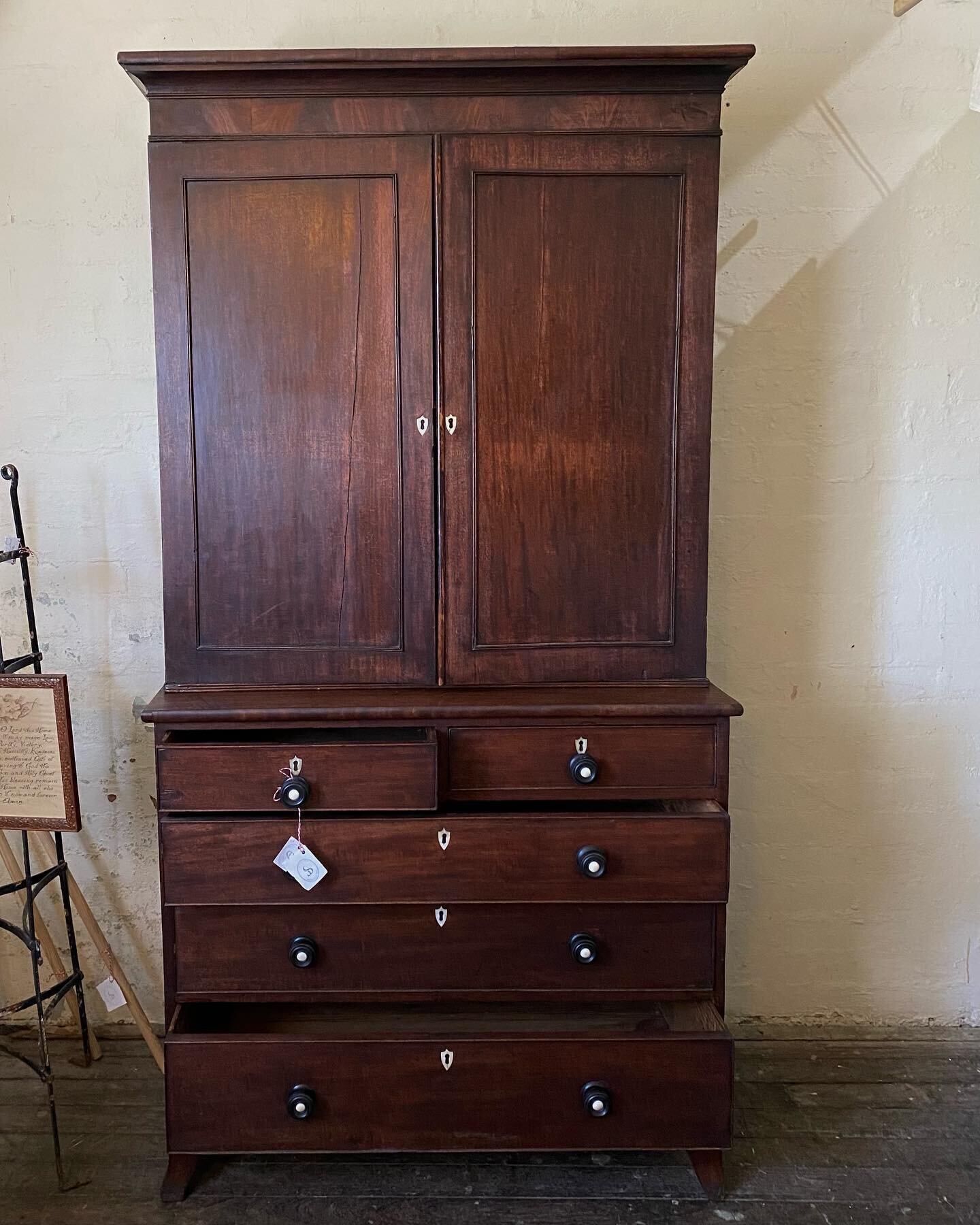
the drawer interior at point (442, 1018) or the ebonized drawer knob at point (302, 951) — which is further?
the drawer interior at point (442, 1018)

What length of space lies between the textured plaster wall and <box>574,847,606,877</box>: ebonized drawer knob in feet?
2.44

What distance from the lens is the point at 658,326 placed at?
186cm

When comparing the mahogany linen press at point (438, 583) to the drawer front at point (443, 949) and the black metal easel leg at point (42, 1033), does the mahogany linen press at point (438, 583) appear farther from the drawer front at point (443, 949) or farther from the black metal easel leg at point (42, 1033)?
the black metal easel leg at point (42, 1033)

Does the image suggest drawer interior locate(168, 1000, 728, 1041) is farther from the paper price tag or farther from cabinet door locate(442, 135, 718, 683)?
cabinet door locate(442, 135, 718, 683)

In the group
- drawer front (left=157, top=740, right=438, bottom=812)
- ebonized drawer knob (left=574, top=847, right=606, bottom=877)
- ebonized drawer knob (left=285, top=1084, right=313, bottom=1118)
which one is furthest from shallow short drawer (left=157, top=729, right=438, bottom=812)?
ebonized drawer knob (left=285, top=1084, right=313, bottom=1118)

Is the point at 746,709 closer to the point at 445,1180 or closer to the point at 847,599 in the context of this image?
the point at 847,599

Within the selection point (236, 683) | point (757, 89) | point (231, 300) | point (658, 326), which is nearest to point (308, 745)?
point (236, 683)

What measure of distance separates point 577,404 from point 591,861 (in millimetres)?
919

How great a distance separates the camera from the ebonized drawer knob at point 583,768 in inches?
71.2

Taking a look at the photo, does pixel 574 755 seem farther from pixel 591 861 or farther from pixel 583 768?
pixel 591 861

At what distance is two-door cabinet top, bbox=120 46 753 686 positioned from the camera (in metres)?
1.80

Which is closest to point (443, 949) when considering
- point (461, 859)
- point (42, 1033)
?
point (461, 859)

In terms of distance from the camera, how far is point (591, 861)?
5.86 ft

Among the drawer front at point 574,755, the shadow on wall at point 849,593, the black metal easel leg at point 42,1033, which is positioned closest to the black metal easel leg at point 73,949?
the black metal easel leg at point 42,1033
